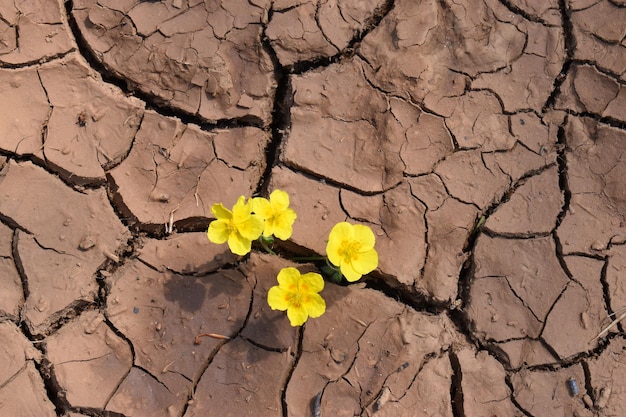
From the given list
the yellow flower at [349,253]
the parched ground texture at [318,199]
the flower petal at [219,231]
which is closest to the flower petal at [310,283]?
the yellow flower at [349,253]

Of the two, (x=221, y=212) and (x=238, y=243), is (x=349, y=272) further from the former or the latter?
(x=221, y=212)

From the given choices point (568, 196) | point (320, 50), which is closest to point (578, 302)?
point (568, 196)

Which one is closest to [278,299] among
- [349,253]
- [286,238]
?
[286,238]

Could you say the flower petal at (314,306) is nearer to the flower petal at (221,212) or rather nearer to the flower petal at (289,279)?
the flower petal at (289,279)

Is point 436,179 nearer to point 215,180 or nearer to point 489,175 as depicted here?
point 489,175

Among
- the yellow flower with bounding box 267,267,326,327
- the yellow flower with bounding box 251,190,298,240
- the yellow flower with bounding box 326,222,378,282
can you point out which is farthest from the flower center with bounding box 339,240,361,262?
the yellow flower with bounding box 251,190,298,240

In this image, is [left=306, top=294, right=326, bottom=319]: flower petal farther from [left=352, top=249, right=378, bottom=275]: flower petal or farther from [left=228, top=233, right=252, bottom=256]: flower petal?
[left=228, top=233, right=252, bottom=256]: flower petal
